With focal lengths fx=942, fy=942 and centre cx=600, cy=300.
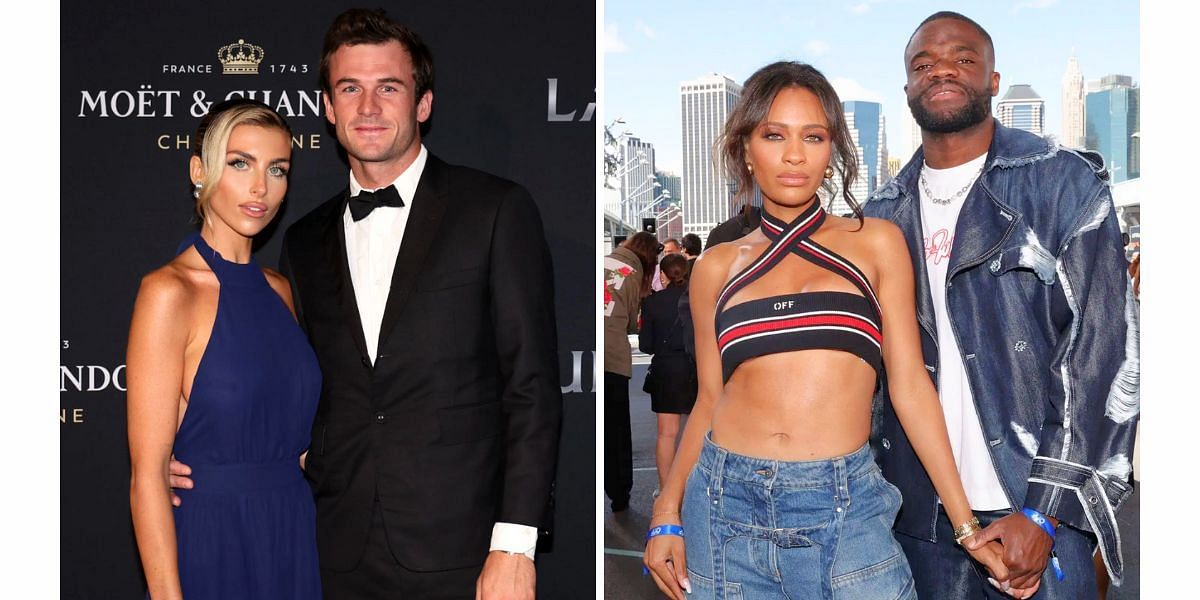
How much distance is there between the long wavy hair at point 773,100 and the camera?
2088mm

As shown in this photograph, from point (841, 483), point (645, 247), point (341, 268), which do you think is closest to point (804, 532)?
point (841, 483)

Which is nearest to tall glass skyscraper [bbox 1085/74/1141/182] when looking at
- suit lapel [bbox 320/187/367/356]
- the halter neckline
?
the halter neckline

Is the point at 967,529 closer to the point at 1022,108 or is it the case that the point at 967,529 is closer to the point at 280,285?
the point at 1022,108

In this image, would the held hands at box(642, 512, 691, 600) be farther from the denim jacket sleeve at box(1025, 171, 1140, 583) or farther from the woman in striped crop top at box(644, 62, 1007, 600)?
the denim jacket sleeve at box(1025, 171, 1140, 583)

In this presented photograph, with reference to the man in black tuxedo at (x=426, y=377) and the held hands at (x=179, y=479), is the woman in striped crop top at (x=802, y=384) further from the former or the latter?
the held hands at (x=179, y=479)

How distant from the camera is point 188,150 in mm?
2898

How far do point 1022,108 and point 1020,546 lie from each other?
4.72ft

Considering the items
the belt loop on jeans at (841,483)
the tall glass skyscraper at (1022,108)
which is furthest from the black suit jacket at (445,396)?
the tall glass skyscraper at (1022,108)

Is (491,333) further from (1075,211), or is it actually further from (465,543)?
(1075,211)

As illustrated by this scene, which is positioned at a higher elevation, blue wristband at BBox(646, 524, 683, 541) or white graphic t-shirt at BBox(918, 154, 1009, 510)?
white graphic t-shirt at BBox(918, 154, 1009, 510)

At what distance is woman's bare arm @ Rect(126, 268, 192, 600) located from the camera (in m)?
2.06

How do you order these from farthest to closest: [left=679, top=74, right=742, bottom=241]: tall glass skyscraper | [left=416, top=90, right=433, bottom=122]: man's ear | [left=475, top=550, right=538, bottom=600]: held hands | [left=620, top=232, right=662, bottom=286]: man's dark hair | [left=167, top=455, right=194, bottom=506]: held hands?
1. [left=620, top=232, right=662, bottom=286]: man's dark hair
2. [left=679, top=74, right=742, bottom=241]: tall glass skyscraper
3. [left=416, top=90, right=433, bottom=122]: man's ear
4. [left=167, top=455, right=194, bottom=506]: held hands
5. [left=475, top=550, right=538, bottom=600]: held hands

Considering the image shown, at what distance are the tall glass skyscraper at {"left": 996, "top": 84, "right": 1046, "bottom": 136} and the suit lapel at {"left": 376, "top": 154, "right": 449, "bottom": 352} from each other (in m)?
1.55

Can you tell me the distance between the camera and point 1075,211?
2.09 meters
